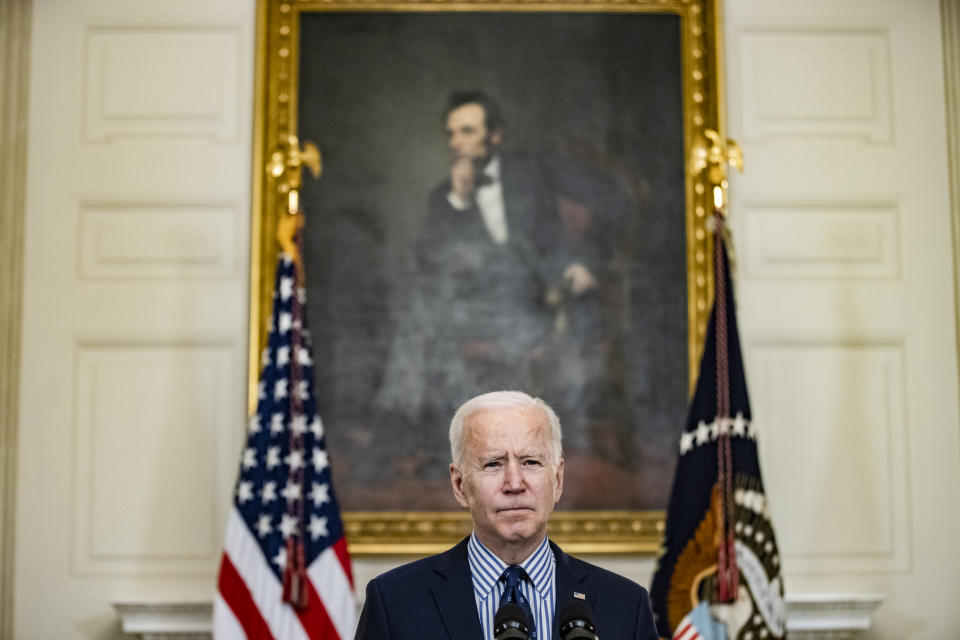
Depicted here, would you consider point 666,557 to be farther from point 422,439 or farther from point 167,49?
point 167,49

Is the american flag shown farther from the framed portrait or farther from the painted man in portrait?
the painted man in portrait

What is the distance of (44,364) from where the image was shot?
553 cm

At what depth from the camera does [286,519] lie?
Answer: 493cm

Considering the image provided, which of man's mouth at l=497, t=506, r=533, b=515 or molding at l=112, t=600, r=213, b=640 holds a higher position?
man's mouth at l=497, t=506, r=533, b=515

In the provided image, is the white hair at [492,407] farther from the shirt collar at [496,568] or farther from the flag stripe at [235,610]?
the flag stripe at [235,610]

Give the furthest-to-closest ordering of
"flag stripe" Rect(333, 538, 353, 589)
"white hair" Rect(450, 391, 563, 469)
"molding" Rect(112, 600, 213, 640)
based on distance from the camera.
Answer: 1. "molding" Rect(112, 600, 213, 640)
2. "flag stripe" Rect(333, 538, 353, 589)
3. "white hair" Rect(450, 391, 563, 469)

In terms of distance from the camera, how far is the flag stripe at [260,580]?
4.83 m

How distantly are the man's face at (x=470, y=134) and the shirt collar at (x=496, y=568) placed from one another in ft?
10.8

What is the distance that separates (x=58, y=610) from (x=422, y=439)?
1.94 m

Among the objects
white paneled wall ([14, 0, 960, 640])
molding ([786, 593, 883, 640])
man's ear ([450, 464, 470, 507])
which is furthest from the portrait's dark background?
A: man's ear ([450, 464, 470, 507])

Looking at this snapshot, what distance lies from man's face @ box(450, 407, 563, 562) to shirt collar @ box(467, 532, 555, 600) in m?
0.02

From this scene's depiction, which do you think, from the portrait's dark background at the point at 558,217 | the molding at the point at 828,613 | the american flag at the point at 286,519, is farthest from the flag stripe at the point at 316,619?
the molding at the point at 828,613

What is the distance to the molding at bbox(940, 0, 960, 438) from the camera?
18.7 feet

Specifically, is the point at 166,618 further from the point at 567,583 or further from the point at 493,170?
the point at 567,583
